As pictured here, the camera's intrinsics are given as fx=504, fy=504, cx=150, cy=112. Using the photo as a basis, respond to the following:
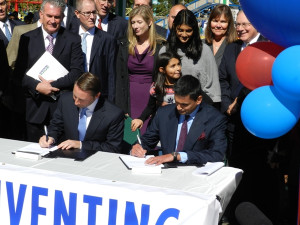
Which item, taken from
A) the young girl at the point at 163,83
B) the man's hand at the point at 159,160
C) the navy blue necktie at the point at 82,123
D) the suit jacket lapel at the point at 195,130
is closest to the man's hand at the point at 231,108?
the young girl at the point at 163,83

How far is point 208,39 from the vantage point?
5.00 metres

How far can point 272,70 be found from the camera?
9.00ft

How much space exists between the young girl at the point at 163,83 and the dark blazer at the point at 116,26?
128cm

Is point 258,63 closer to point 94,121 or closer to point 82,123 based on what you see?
point 94,121

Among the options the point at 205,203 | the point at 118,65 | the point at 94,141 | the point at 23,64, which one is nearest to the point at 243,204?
the point at 205,203

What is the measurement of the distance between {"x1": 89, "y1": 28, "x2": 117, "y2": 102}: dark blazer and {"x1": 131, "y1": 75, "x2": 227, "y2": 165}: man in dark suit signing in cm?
116

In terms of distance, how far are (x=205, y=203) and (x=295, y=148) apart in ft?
4.32

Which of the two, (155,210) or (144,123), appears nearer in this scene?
(155,210)

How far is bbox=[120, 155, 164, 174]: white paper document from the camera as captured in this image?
320 centimetres

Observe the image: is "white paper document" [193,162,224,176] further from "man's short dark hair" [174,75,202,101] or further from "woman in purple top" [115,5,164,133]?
"woman in purple top" [115,5,164,133]

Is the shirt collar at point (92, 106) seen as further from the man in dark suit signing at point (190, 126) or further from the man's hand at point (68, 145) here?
the man in dark suit signing at point (190, 126)

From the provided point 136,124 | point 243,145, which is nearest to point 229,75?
point 243,145

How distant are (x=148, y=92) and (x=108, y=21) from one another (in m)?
1.25

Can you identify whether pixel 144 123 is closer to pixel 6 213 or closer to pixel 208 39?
pixel 208 39
